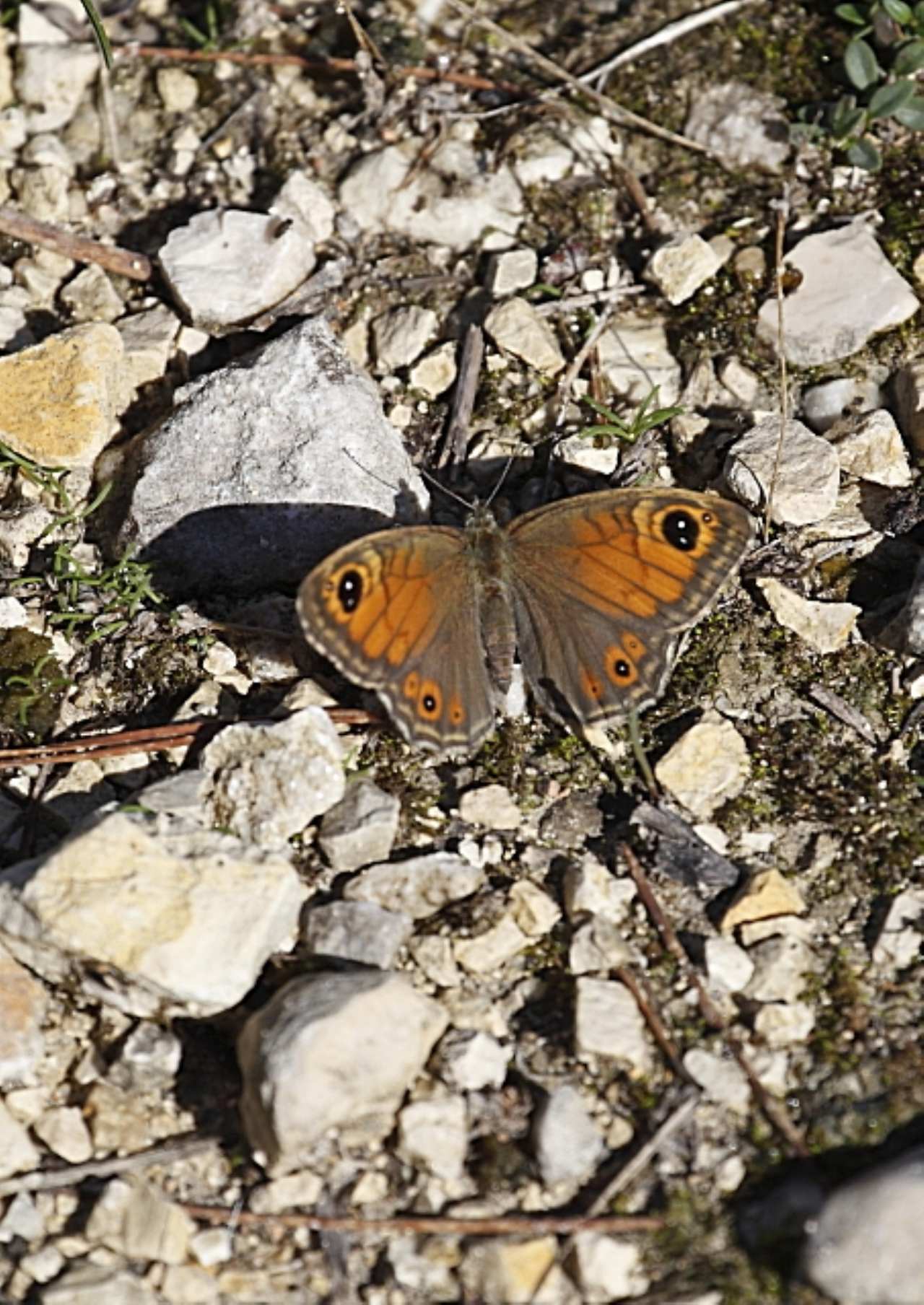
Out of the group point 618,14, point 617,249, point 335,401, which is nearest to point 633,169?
point 617,249

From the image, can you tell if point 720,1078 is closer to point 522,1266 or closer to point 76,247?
point 522,1266

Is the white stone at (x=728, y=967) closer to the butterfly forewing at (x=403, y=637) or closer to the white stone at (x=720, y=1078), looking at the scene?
the white stone at (x=720, y=1078)

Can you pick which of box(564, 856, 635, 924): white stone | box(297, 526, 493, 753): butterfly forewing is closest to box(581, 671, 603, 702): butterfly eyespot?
box(297, 526, 493, 753): butterfly forewing

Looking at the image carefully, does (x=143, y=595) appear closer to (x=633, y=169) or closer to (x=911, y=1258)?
(x=633, y=169)

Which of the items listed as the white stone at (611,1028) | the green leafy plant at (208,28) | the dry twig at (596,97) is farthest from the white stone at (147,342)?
the white stone at (611,1028)

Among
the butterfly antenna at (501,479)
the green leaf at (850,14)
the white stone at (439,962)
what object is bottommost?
the white stone at (439,962)

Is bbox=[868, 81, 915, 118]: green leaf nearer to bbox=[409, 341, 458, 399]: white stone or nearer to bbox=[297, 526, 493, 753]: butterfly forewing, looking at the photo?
bbox=[409, 341, 458, 399]: white stone
